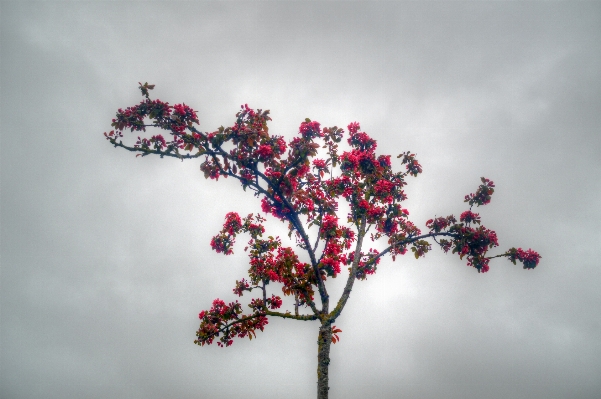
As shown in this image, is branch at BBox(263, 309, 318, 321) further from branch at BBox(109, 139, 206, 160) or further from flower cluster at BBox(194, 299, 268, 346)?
branch at BBox(109, 139, 206, 160)

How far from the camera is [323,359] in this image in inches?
372

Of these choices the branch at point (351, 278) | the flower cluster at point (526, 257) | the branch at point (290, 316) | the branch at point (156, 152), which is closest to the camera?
the branch at point (156, 152)

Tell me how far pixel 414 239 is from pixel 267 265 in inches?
189

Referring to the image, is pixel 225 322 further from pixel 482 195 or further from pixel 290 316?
pixel 482 195

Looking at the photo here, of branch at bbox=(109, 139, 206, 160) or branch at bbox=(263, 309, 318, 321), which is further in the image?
branch at bbox=(263, 309, 318, 321)

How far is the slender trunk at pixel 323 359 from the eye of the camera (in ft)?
30.4

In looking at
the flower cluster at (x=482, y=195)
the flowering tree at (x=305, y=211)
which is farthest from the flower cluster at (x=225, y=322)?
the flower cluster at (x=482, y=195)

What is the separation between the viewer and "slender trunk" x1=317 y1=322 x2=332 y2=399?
9.27 meters

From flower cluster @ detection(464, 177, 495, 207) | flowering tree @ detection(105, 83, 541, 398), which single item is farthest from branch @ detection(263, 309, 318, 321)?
flower cluster @ detection(464, 177, 495, 207)

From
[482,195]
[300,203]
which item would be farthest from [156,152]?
[482,195]

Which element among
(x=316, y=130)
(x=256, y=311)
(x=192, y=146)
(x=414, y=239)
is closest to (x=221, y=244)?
(x=256, y=311)

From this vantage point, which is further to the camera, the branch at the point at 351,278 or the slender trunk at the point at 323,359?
the branch at the point at 351,278

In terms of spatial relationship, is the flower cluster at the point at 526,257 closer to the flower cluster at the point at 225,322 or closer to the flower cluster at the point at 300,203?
the flower cluster at the point at 300,203

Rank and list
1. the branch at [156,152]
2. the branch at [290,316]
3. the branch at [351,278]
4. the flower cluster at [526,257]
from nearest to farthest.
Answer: the branch at [156,152] → the branch at [351,278] → the branch at [290,316] → the flower cluster at [526,257]
